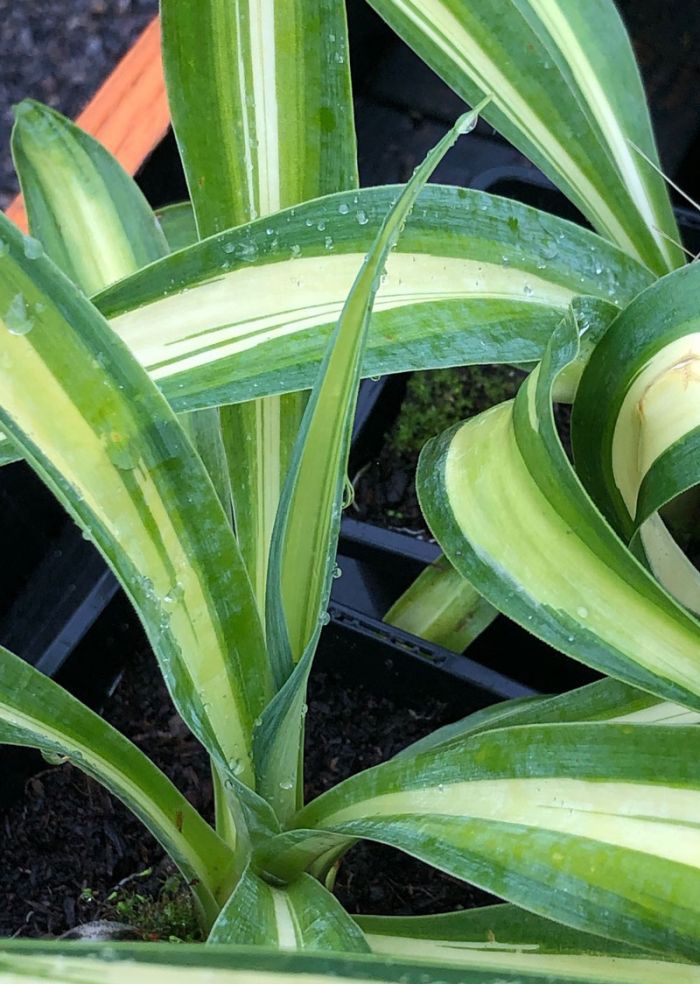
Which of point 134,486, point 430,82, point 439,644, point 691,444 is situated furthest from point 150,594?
point 430,82

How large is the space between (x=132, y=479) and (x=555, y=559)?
0.60ft

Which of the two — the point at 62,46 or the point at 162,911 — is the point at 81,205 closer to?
the point at 162,911

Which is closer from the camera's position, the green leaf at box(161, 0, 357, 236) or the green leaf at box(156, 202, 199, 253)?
the green leaf at box(161, 0, 357, 236)

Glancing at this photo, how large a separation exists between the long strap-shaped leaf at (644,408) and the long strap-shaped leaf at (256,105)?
185mm

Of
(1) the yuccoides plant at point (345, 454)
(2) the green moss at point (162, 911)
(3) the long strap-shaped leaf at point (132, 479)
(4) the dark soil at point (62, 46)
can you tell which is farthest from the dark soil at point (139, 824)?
(4) the dark soil at point (62, 46)

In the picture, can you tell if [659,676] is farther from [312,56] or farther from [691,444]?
[312,56]

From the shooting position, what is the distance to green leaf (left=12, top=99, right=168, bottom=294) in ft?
1.90

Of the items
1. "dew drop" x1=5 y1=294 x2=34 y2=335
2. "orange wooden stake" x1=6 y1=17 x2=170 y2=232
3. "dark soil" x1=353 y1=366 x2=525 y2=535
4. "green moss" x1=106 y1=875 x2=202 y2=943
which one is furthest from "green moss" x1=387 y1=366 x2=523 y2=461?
"dew drop" x1=5 y1=294 x2=34 y2=335

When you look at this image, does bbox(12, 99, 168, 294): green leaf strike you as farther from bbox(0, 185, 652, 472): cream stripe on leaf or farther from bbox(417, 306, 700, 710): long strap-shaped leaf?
bbox(417, 306, 700, 710): long strap-shaped leaf

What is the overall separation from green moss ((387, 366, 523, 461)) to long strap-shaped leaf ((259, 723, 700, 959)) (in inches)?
20.5

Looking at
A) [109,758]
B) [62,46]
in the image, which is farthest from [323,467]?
[62,46]

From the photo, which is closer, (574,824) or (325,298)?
(574,824)

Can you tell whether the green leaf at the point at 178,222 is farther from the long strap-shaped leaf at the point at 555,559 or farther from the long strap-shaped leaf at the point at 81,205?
the long strap-shaped leaf at the point at 555,559

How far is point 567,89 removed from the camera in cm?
57
